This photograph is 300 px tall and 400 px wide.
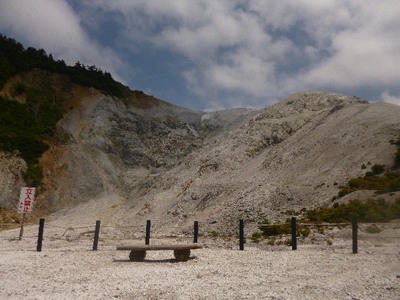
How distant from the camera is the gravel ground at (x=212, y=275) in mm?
6379

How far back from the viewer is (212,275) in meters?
8.25

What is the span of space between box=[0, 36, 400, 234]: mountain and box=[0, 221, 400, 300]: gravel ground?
6.73m

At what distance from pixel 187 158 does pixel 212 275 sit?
114 ft

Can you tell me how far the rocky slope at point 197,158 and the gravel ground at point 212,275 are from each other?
9.33 m

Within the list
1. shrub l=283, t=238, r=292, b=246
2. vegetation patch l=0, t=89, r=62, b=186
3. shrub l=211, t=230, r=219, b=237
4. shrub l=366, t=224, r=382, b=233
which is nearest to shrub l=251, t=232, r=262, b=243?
shrub l=283, t=238, r=292, b=246

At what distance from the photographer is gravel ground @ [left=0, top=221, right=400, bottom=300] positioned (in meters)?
6.38

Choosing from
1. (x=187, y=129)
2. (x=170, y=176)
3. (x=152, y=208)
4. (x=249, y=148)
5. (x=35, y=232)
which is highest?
(x=187, y=129)

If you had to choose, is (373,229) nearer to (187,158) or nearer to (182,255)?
(182,255)

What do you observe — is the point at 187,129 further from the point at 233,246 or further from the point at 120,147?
the point at 233,246

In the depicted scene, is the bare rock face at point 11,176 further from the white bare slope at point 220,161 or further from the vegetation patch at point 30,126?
the white bare slope at point 220,161

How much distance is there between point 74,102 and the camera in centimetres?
5588

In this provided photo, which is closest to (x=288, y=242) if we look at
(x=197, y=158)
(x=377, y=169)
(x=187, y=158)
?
(x=377, y=169)

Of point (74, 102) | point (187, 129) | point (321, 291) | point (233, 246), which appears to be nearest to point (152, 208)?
point (233, 246)

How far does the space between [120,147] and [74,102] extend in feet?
46.4
